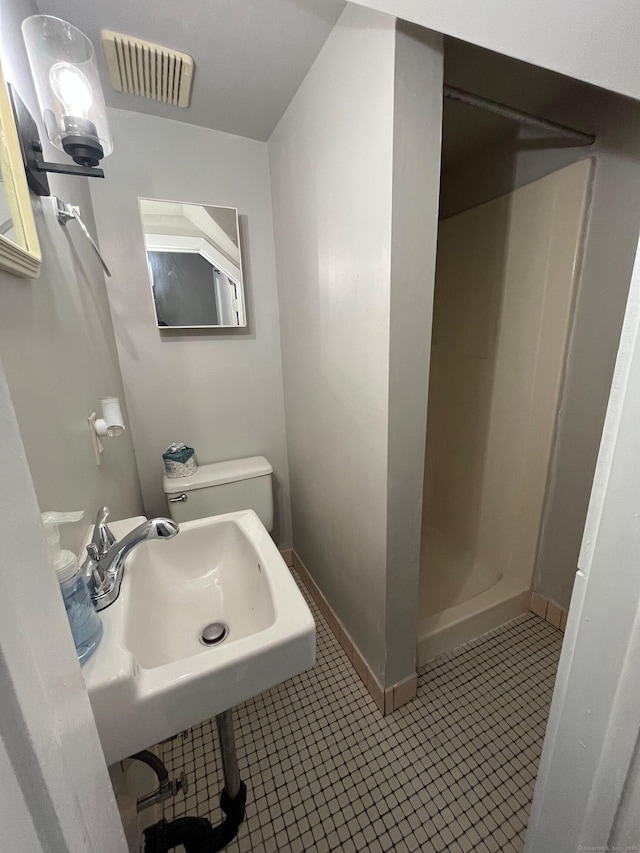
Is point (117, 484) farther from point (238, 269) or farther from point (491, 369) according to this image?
point (491, 369)

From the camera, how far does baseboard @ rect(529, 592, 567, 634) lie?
1.56m

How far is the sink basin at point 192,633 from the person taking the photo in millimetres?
562

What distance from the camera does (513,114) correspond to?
3.27ft

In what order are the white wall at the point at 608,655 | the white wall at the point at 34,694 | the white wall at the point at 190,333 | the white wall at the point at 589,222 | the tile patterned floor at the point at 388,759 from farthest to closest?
the white wall at the point at 190,333, the white wall at the point at 589,222, the tile patterned floor at the point at 388,759, the white wall at the point at 608,655, the white wall at the point at 34,694

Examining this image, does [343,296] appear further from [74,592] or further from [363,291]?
[74,592]

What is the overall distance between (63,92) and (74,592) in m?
1.05

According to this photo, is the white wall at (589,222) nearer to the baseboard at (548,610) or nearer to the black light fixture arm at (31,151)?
the baseboard at (548,610)

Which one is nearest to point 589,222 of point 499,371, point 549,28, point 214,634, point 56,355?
point 499,371

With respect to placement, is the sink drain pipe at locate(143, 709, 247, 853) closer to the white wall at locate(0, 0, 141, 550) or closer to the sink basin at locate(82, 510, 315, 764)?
the sink basin at locate(82, 510, 315, 764)

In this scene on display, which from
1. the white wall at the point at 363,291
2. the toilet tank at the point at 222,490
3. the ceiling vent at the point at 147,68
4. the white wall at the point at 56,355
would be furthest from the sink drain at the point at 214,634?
the ceiling vent at the point at 147,68

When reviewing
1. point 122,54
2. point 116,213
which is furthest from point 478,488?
point 122,54

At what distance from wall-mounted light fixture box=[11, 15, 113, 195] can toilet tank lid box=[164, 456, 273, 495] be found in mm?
1110

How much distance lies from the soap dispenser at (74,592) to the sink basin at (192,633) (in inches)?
1.0

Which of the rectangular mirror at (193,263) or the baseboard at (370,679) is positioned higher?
the rectangular mirror at (193,263)
